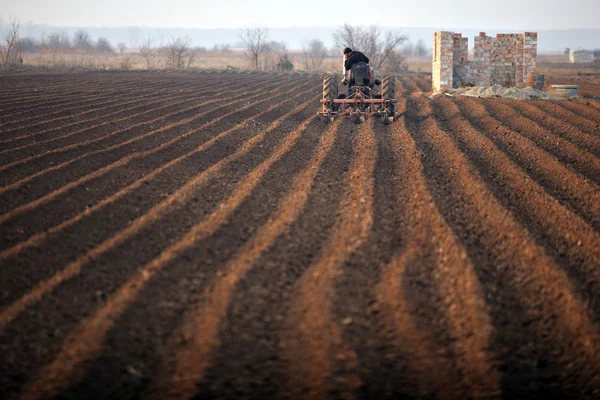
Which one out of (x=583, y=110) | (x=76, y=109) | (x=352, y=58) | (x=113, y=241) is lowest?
(x=113, y=241)

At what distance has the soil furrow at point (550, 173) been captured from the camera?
641 cm

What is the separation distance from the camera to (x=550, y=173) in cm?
781

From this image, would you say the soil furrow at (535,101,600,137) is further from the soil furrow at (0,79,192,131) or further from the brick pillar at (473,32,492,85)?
the soil furrow at (0,79,192,131)

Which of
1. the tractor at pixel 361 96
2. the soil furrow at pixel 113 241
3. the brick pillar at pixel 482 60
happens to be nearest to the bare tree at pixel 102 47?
the brick pillar at pixel 482 60

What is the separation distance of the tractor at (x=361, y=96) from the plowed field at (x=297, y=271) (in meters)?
2.93

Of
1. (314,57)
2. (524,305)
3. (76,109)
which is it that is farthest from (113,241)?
(314,57)

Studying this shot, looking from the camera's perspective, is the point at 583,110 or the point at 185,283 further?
the point at 583,110

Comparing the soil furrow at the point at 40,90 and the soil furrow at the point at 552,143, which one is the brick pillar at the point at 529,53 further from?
the soil furrow at the point at 40,90

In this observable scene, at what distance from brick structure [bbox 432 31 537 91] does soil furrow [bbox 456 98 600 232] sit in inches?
265

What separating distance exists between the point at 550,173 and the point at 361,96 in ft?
16.7

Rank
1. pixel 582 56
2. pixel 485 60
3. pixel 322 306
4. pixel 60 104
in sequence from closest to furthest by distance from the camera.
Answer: pixel 322 306
pixel 60 104
pixel 485 60
pixel 582 56

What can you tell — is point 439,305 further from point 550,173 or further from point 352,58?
point 352,58

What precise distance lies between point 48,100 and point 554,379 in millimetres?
13763

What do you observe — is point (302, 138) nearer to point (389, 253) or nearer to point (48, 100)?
point (389, 253)
